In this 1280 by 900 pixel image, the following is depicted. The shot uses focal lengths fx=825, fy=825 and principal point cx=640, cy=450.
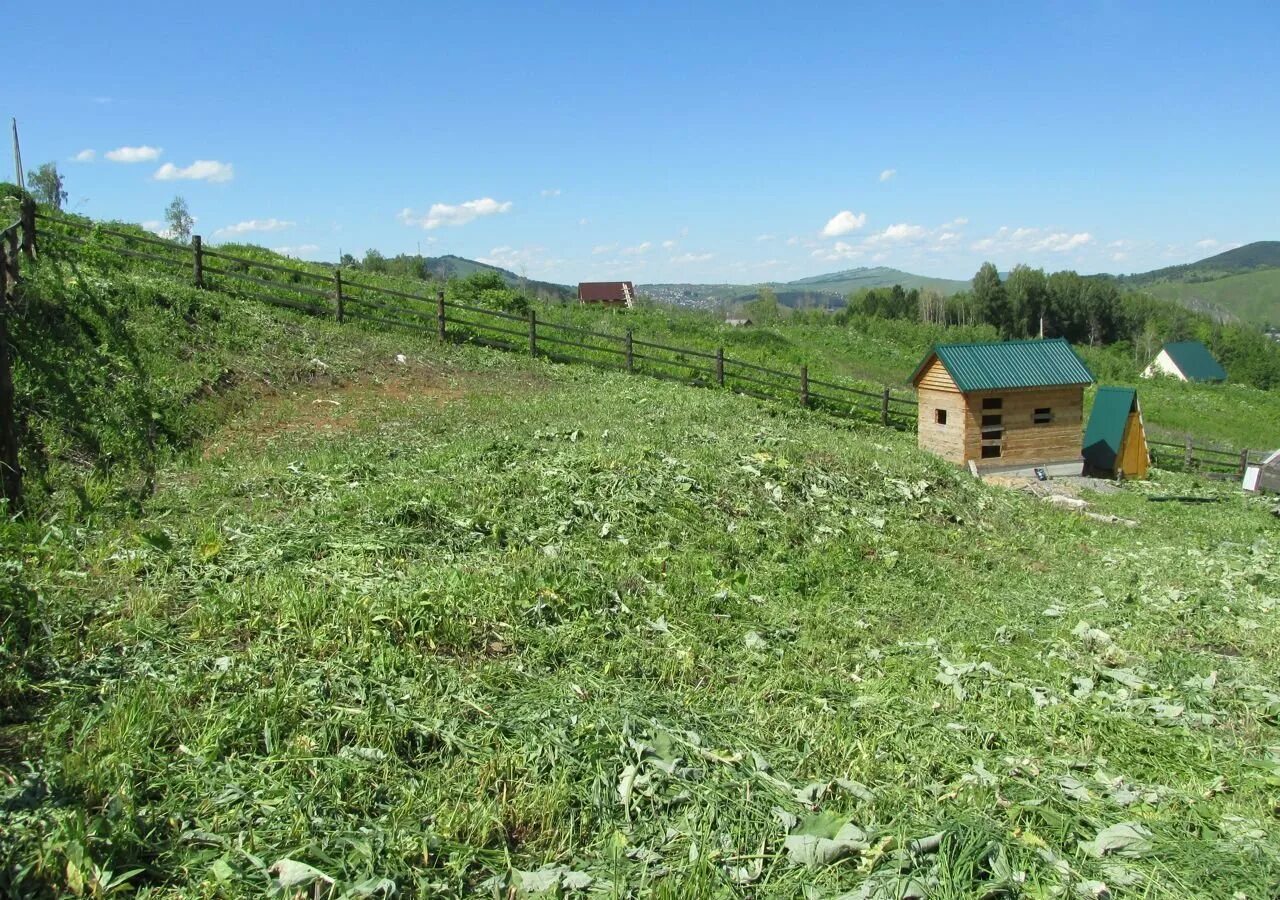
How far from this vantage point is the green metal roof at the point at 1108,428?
2303cm

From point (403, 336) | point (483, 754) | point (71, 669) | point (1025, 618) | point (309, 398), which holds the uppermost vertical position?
point (403, 336)

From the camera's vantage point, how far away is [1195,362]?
6831cm

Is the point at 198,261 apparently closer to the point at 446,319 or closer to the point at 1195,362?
the point at 446,319

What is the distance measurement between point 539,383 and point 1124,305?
312 feet

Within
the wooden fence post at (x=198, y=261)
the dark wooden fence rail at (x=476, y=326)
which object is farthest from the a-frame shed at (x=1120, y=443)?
the wooden fence post at (x=198, y=261)

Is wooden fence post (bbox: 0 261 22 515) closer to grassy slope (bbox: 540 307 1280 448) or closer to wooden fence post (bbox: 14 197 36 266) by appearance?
wooden fence post (bbox: 14 197 36 266)

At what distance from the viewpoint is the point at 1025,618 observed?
27.3 feet

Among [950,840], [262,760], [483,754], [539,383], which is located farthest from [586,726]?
[539,383]

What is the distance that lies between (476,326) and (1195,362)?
68.6m

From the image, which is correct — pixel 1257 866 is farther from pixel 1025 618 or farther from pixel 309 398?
pixel 309 398

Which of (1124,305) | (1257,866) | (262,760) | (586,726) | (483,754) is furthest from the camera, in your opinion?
(1124,305)

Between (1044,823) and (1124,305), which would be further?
(1124,305)

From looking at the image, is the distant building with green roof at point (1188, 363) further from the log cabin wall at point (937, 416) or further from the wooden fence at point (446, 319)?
the log cabin wall at point (937, 416)

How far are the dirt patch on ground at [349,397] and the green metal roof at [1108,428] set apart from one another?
626 inches
